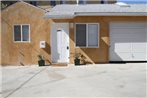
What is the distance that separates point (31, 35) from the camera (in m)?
24.5

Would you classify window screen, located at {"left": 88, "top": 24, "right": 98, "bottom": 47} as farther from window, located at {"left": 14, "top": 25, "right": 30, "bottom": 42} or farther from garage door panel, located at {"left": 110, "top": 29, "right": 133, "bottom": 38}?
window, located at {"left": 14, "top": 25, "right": 30, "bottom": 42}

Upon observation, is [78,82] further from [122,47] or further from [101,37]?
[122,47]

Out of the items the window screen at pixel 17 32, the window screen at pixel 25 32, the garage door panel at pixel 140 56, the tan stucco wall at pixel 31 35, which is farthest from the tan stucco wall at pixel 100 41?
the window screen at pixel 17 32

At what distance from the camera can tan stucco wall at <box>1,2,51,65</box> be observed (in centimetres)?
2442

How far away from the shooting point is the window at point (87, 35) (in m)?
24.3

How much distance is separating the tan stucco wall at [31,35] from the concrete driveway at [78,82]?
7.77 feet

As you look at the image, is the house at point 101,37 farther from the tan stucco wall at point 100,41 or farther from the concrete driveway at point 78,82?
the concrete driveway at point 78,82

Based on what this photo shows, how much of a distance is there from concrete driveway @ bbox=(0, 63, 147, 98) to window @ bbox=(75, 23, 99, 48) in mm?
2117

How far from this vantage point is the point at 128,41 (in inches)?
960

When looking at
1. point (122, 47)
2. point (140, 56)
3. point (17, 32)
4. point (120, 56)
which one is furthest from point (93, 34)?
point (17, 32)

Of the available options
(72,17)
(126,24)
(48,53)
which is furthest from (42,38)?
(126,24)

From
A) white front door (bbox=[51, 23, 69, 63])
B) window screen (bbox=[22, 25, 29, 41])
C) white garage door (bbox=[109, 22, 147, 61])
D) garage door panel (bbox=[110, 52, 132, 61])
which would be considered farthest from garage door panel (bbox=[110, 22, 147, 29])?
window screen (bbox=[22, 25, 29, 41])

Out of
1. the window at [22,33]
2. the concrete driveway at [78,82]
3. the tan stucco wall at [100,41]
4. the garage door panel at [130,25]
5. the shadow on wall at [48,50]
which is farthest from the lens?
the window at [22,33]

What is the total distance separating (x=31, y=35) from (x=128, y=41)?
21.5ft
